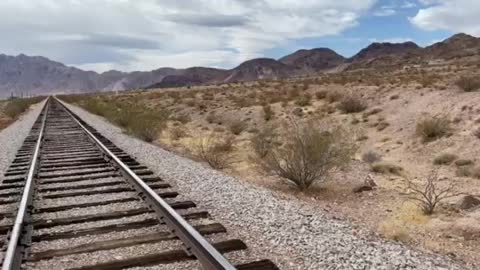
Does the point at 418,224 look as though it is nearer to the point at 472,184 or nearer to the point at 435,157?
the point at 472,184

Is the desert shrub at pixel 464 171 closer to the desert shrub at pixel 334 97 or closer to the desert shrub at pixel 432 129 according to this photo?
the desert shrub at pixel 432 129

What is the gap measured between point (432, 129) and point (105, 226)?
1521cm

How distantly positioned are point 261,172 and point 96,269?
28.7ft

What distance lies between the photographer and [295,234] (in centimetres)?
718

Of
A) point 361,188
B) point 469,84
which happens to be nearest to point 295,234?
point 361,188

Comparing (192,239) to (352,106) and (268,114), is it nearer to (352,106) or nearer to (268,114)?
(352,106)

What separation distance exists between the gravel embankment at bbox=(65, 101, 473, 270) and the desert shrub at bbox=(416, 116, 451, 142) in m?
11.1

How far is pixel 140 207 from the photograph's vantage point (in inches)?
336

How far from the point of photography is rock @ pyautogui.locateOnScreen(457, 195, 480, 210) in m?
10.9

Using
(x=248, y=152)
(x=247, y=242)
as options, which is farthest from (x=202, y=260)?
(x=248, y=152)

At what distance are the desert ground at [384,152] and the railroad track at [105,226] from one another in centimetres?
313

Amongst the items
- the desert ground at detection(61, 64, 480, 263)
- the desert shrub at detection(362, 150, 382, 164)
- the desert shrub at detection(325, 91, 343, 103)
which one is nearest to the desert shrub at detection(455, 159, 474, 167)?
the desert ground at detection(61, 64, 480, 263)

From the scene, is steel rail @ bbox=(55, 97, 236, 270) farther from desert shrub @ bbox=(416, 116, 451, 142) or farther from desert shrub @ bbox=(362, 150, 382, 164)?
desert shrub @ bbox=(416, 116, 451, 142)

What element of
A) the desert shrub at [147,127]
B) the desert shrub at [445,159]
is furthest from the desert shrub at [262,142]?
the desert shrub at [147,127]
